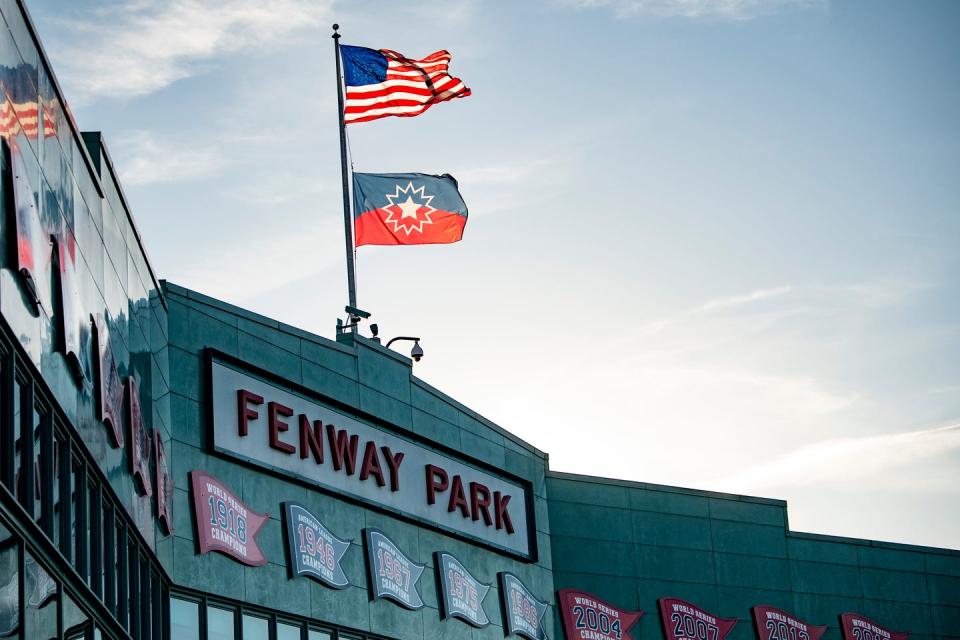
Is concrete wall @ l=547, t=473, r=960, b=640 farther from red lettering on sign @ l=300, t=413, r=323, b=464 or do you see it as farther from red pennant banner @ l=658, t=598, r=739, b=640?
red lettering on sign @ l=300, t=413, r=323, b=464

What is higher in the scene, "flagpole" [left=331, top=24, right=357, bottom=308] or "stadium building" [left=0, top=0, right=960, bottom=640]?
"flagpole" [left=331, top=24, right=357, bottom=308]

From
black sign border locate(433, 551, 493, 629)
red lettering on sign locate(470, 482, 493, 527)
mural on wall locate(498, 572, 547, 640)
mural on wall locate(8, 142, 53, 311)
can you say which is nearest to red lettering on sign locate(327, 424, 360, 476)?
black sign border locate(433, 551, 493, 629)

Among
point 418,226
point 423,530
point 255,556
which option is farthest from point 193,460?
point 418,226

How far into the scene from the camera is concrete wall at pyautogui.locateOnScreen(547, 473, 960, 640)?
40.4 m

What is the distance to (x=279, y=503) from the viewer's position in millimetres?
29812

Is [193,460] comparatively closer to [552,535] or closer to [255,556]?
[255,556]

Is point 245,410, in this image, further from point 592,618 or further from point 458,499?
point 592,618

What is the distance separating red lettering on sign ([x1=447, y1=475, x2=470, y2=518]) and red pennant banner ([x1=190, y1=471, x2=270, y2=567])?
649cm

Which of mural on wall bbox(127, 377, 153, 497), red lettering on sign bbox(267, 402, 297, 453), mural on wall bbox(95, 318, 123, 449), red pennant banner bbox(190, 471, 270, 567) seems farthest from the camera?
red lettering on sign bbox(267, 402, 297, 453)

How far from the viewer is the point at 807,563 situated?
44.7m

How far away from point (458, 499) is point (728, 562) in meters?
11.0

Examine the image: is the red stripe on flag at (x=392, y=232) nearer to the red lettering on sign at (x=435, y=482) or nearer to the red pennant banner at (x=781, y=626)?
the red lettering on sign at (x=435, y=482)

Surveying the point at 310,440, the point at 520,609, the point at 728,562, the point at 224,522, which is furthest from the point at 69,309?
the point at 728,562

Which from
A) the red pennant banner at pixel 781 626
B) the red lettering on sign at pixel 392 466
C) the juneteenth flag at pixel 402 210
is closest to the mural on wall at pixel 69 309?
the red lettering on sign at pixel 392 466
